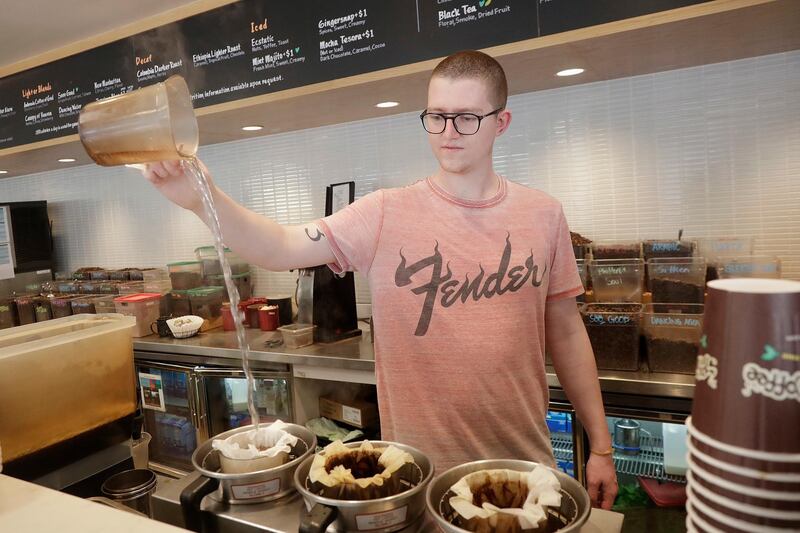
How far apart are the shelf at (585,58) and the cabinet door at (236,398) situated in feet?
4.20

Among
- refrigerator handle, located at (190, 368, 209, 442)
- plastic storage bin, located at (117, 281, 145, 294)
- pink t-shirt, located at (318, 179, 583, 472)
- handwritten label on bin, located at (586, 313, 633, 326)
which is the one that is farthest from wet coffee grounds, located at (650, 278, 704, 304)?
plastic storage bin, located at (117, 281, 145, 294)

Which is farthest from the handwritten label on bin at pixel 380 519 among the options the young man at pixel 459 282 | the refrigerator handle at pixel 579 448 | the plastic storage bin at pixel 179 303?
the plastic storage bin at pixel 179 303

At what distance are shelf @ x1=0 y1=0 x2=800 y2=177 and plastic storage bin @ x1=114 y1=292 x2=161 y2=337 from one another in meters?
1.06

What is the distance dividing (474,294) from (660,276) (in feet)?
3.60

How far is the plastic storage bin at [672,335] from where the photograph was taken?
1.87 m

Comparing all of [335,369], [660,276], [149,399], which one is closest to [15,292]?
[149,399]

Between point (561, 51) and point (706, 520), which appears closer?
point (706, 520)

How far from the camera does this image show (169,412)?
3.09m

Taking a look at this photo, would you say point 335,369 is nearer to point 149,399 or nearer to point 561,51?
point 149,399

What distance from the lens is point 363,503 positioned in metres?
0.75

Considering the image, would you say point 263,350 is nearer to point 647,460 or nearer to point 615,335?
point 615,335

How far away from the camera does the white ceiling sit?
278 centimetres

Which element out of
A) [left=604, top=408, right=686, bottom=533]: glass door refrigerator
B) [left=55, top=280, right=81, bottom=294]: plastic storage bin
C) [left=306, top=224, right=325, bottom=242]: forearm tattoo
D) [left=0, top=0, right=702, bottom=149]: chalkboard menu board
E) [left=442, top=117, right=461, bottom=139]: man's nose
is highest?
[left=0, top=0, right=702, bottom=149]: chalkboard menu board

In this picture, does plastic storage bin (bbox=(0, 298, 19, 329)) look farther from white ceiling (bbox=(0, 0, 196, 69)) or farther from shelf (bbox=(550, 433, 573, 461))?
shelf (bbox=(550, 433, 573, 461))
